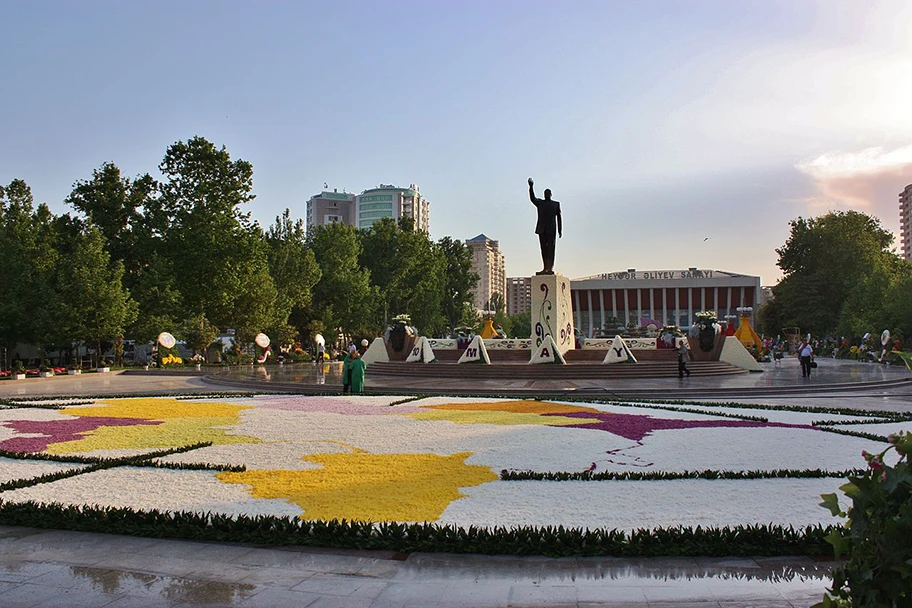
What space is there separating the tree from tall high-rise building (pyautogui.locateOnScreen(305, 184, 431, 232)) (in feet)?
312

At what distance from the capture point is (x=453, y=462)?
27.9 feet

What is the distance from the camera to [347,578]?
15.0 ft

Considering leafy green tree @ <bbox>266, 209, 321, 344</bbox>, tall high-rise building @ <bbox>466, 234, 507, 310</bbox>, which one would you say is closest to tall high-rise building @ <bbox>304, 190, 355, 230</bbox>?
tall high-rise building @ <bbox>466, 234, 507, 310</bbox>

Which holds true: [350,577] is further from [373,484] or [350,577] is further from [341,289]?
Answer: [341,289]

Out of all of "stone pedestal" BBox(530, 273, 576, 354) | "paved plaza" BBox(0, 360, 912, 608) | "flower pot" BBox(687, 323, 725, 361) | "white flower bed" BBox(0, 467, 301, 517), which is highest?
"stone pedestal" BBox(530, 273, 576, 354)

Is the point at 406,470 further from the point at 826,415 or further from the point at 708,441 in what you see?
the point at 826,415

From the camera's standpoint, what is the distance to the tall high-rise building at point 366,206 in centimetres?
15488

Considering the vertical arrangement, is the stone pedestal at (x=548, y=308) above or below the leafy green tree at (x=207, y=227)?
below

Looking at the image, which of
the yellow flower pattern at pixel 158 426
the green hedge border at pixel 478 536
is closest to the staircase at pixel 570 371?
the yellow flower pattern at pixel 158 426

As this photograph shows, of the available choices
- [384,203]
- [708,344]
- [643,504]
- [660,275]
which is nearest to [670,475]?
[643,504]

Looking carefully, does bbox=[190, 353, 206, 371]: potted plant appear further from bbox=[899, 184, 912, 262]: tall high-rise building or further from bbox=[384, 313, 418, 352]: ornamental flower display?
bbox=[899, 184, 912, 262]: tall high-rise building

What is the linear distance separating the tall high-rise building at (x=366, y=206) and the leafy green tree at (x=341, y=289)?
306 ft

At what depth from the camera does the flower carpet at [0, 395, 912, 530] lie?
6.27 metres

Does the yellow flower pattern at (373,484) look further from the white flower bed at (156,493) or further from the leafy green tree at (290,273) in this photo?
the leafy green tree at (290,273)
